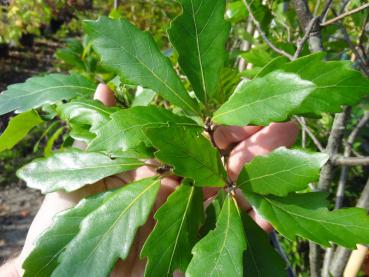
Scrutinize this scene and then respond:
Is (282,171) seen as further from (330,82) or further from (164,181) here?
(164,181)

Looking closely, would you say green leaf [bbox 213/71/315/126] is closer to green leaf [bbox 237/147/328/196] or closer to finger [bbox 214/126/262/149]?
green leaf [bbox 237/147/328/196]

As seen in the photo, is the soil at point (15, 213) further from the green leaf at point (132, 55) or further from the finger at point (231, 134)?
the green leaf at point (132, 55)

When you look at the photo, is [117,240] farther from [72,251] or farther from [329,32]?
[329,32]

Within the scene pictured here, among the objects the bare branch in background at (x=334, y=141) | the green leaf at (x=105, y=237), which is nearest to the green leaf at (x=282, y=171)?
the green leaf at (x=105, y=237)

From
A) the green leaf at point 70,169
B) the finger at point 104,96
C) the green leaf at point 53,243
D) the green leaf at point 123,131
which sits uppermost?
the green leaf at point 123,131

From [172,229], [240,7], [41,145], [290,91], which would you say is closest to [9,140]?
[172,229]

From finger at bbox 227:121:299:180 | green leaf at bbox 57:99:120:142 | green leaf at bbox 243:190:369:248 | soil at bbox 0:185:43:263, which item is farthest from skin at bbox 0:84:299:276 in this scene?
soil at bbox 0:185:43:263

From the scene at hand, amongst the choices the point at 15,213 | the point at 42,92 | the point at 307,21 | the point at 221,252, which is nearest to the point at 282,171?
the point at 221,252
